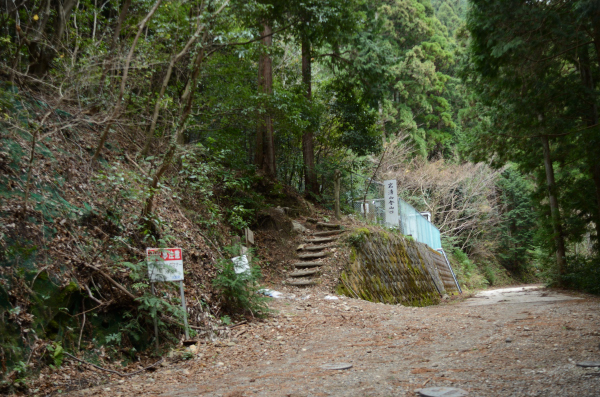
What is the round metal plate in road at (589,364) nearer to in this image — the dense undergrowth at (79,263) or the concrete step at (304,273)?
the dense undergrowth at (79,263)

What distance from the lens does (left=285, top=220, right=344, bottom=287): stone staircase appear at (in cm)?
909

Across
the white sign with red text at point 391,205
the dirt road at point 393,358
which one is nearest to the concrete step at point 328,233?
the white sign with red text at point 391,205

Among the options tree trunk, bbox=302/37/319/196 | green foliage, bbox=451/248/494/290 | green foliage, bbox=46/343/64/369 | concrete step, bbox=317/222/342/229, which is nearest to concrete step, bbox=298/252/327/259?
concrete step, bbox=317/222/342/229

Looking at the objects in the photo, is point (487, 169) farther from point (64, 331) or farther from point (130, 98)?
point (64, 331)

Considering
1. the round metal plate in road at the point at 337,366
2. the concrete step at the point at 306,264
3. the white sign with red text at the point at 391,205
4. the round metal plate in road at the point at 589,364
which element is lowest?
the round metal plate in road at the point at 337,366

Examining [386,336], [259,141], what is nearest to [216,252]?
[386,336]

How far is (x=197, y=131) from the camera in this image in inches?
363

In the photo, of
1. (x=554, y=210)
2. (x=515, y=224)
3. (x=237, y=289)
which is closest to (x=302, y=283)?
(x=237, y=289)

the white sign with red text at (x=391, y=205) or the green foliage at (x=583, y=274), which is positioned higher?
the white sign with red text at (x=391, y=205)

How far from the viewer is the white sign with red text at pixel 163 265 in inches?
183

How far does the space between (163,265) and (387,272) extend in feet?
24.8

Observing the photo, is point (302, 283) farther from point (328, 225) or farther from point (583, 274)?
point (583, 274)

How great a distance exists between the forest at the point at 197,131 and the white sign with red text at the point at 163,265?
202 millimetres

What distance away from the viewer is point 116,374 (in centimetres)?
396
